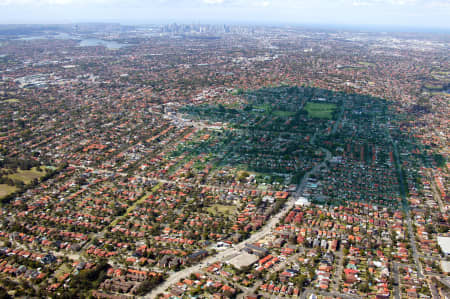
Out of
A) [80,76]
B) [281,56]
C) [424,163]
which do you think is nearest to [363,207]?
[424,163]

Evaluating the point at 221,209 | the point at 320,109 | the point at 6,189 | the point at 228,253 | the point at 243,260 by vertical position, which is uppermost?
the point at 320,109

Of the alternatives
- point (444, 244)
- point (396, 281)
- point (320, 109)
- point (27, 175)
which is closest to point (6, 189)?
point (27, 175)

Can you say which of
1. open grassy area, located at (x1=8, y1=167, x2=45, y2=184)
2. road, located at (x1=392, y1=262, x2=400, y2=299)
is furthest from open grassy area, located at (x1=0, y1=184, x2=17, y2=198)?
road, located at (x1=392, y1=262, x2=400, y2=299)

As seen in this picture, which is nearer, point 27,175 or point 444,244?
point 444,244

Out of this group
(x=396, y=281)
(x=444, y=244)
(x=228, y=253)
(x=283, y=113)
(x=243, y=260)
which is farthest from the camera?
(x=283, y=113)

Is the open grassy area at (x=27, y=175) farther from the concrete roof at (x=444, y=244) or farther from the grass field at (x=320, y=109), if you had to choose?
the grass field at (x=320, y=109)

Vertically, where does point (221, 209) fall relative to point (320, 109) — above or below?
below

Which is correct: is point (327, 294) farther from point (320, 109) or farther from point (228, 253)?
point (320, 109)
